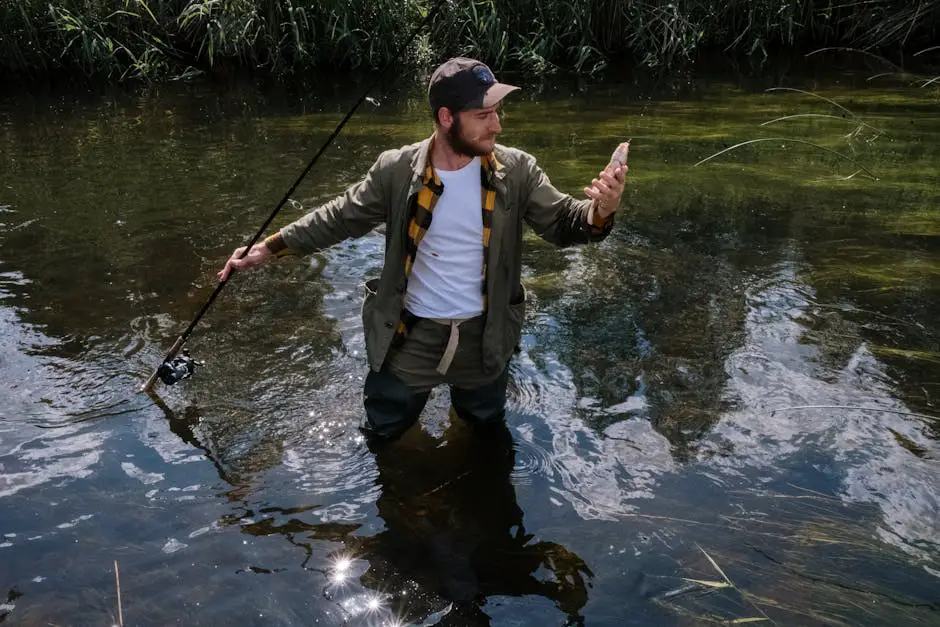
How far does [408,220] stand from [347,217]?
0.96ft

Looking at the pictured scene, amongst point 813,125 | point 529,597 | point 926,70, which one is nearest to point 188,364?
point 529,597

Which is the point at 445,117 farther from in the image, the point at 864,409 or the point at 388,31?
the point at 388,31

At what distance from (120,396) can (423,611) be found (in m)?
2.25

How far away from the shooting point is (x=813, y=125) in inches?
362

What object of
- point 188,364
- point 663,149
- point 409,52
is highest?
point 409,52

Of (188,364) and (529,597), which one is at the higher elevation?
(188,364)

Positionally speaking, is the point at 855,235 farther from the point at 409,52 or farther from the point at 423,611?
the point at 409,52

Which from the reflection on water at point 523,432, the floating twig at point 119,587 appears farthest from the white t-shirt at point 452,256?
the floating twig at point 119,587

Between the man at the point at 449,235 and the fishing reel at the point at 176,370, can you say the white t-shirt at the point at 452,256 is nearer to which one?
the man at the point at 449,235

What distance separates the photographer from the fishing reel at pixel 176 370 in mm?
4434

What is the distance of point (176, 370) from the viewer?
4488mm

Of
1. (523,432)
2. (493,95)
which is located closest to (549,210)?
(493,95)

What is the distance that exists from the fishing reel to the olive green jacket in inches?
51.3

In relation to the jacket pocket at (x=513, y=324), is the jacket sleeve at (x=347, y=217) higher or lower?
higher
